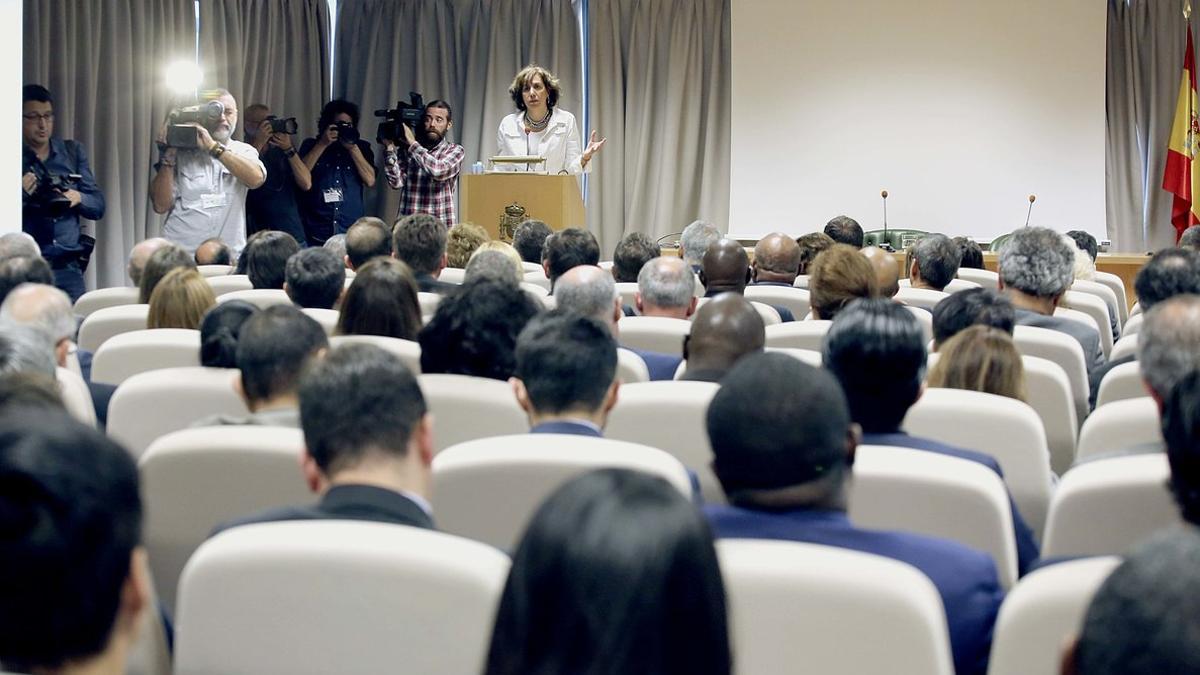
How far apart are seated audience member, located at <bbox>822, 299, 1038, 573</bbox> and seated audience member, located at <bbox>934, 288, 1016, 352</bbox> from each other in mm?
1070

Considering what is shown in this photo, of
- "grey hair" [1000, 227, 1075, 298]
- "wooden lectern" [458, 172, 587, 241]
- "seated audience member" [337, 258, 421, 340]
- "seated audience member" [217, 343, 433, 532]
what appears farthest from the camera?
"wooden lectern" [458, 172, 587, 241]

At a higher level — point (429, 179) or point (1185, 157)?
point (1185, 157)

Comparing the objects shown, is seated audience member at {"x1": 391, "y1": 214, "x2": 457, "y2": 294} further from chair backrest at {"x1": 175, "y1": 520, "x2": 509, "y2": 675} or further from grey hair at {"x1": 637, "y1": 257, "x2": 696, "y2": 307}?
chair backrest at {"x1": 175, "y1": 520, "x2": 509, "y2": 675}

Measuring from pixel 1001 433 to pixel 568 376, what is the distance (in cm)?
91

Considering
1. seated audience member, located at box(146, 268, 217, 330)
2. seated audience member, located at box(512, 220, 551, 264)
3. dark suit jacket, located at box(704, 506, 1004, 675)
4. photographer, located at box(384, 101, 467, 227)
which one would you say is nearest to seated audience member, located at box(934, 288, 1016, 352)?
dark suit jacket, located at box(704, 506, 1004, 675)

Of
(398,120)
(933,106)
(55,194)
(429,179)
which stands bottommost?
(55,194)

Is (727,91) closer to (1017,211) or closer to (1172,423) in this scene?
(1017,211)

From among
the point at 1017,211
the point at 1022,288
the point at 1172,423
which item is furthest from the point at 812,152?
the point at 1172,423

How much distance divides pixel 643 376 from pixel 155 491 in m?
1.57

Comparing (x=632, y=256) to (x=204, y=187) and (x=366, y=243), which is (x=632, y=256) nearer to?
(x=366, y=243)

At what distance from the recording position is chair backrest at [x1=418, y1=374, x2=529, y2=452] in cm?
321

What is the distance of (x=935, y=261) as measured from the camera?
5.86m

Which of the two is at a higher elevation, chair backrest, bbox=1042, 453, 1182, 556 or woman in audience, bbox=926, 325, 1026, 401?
woman in audience, bbox=926, 325, 1026, 401

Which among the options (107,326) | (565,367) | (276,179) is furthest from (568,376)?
(276,179)
